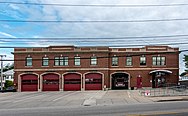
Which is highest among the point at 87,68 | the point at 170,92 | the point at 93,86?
the point at 87,68

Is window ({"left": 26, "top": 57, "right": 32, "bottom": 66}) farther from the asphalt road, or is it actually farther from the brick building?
the asphalt road

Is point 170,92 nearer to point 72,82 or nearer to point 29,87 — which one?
point 72,82

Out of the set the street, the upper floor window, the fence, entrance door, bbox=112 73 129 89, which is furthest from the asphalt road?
the upper floor window

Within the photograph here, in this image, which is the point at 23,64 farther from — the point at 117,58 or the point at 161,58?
the point at 161,58

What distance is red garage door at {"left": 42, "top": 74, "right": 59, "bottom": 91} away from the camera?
184 feet

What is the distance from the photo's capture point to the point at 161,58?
2238 inches

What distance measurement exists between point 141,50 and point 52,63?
57.8 feet

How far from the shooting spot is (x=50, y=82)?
56219 mm

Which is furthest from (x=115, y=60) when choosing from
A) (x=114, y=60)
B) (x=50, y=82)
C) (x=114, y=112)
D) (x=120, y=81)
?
(x=114, y=112)

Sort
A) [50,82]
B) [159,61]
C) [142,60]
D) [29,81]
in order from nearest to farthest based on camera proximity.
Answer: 1. [50,82]
2. [29,81]
3. [142,60]
4. [159,61]

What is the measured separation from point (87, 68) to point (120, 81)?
7002 mm

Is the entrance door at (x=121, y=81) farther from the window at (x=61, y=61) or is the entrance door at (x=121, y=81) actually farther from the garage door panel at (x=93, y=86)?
the window at (x=61, y=61)

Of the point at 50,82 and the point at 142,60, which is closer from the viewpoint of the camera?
the point at 50,82

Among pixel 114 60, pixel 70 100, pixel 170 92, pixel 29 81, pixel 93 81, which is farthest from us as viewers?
pixel 114 60
